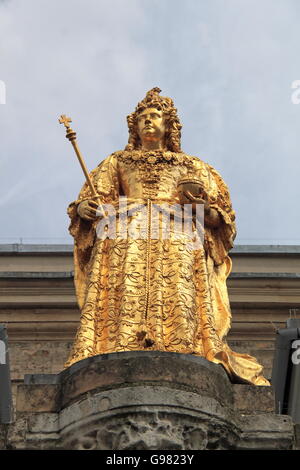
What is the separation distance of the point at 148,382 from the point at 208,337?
128cm

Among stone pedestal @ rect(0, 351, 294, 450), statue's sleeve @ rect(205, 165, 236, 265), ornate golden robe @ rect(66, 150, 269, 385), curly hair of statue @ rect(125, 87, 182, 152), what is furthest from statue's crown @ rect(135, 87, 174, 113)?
stone pedestal @ rect(0, 351, 294, 450)

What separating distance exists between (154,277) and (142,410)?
6.34 ft

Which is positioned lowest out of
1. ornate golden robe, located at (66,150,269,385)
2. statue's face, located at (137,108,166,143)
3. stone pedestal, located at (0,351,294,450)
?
stone pedestal, located at (0,351,294,450)

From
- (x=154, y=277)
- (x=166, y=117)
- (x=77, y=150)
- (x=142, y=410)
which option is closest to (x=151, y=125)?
(x=166, y=117)

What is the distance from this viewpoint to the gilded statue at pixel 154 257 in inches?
433

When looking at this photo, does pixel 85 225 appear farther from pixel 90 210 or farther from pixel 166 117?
pixel 166 117

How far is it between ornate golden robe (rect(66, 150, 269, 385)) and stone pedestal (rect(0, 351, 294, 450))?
20.5 inches

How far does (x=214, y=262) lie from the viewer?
12422mm

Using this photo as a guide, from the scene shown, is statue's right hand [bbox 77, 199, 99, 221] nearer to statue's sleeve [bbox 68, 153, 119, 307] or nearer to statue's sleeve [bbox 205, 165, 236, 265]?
statue's sleeve [bbox 68, 153, 119, 307]

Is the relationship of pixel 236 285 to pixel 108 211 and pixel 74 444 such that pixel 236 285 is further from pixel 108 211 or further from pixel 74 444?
pixel 74 444

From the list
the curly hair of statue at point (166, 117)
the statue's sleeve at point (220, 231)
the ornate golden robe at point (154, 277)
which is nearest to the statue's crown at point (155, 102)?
the curly hair of statue at point (166, 117)

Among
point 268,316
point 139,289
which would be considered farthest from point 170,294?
point 268,316

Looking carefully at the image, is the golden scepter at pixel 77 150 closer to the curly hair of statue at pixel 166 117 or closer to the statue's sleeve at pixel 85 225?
the statue's sleeve at pixel 85 225

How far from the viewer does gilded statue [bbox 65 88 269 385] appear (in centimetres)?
1101
